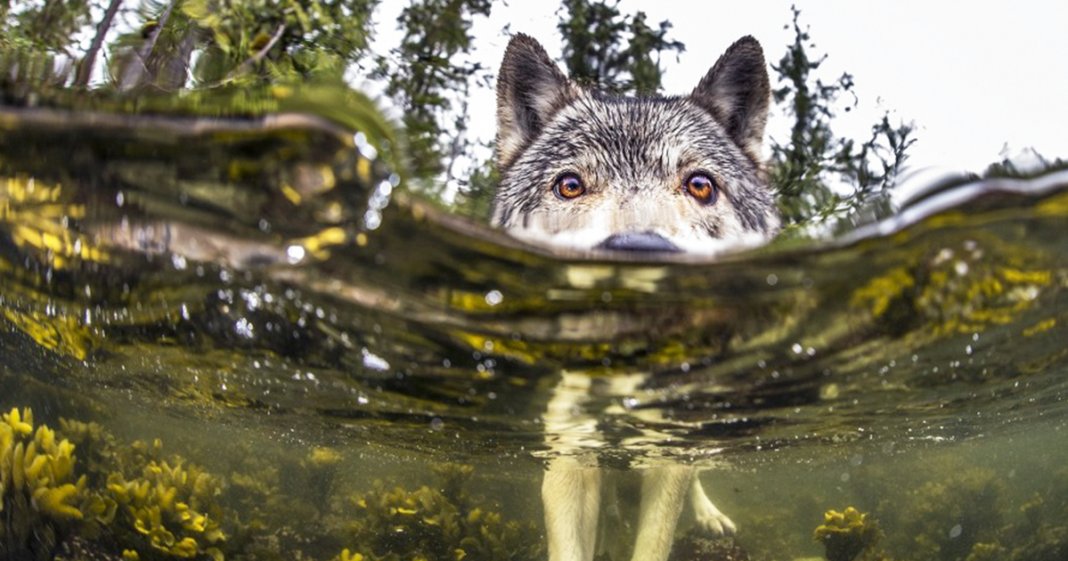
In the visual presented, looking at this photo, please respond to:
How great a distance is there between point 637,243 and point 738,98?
91.4 inches

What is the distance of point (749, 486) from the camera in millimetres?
18141

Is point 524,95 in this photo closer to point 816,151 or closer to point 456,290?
point 456,290

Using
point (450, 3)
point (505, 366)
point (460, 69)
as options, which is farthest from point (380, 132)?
point (450, 3)

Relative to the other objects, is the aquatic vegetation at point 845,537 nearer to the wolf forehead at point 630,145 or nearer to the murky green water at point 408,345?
the murky green water at point 408,345

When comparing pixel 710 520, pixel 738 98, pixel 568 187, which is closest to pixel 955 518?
pixel 710 520

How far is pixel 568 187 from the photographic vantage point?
205 inches

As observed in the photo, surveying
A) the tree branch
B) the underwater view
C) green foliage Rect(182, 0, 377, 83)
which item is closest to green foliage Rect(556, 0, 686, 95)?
the underwater view

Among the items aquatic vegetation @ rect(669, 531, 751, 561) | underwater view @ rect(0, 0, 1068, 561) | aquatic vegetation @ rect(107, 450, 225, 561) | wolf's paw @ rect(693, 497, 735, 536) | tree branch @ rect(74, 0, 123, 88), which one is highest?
tree branch @ rect(74, 0, 123, 88)

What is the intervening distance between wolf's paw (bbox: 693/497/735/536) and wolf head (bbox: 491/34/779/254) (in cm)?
486

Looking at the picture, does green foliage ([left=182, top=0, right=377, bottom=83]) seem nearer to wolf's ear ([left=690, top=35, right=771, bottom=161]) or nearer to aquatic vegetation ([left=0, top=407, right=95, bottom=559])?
wolf's ear ([left=690, top=35, right=771, bottom=161])

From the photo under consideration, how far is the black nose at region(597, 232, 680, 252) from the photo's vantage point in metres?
4.13

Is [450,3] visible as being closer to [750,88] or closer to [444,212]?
[750,88]

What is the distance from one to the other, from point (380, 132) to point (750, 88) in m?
3.50

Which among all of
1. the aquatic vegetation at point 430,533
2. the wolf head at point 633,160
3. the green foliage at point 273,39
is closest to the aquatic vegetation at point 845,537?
the aquatic vegetation at point 430,533
